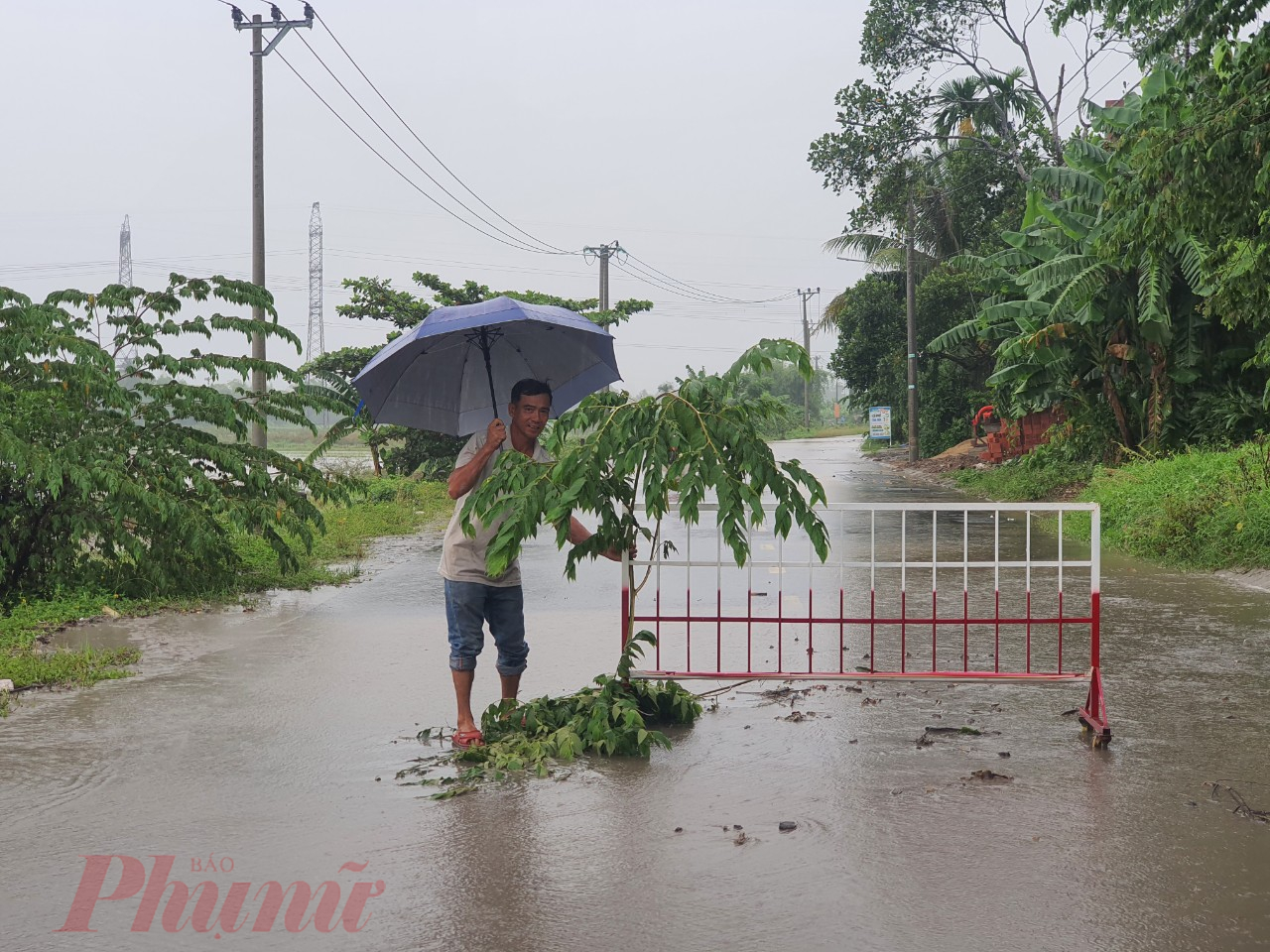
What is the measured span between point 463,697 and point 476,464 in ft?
3.65

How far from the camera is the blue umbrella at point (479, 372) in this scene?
6371mm

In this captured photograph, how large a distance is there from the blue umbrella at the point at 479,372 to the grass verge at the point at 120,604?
2833 mm

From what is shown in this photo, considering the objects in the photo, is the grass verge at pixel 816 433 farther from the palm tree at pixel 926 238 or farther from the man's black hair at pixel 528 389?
the man's black hair at pixel 528 389

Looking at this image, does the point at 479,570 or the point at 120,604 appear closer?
the point at 479,570

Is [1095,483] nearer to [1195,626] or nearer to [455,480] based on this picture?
[1195,626]

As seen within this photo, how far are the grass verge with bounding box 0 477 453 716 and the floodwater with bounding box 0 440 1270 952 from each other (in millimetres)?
376

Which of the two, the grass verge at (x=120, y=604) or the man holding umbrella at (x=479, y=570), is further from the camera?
the grass verge at (x=120, y=604)

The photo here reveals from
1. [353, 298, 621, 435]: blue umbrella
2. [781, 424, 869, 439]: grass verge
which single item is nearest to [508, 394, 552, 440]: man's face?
[353, 298, 621, 435]: blue umbrella

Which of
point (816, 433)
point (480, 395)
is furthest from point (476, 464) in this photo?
point (816, 433)

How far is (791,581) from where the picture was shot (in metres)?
12.4

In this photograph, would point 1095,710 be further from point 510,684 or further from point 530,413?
point 530,413

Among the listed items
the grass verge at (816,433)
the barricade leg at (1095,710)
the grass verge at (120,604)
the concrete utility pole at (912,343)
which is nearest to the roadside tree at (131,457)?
the grass verge at (120,604)

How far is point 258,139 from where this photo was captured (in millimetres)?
21984

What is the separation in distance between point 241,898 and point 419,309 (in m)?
25.0
